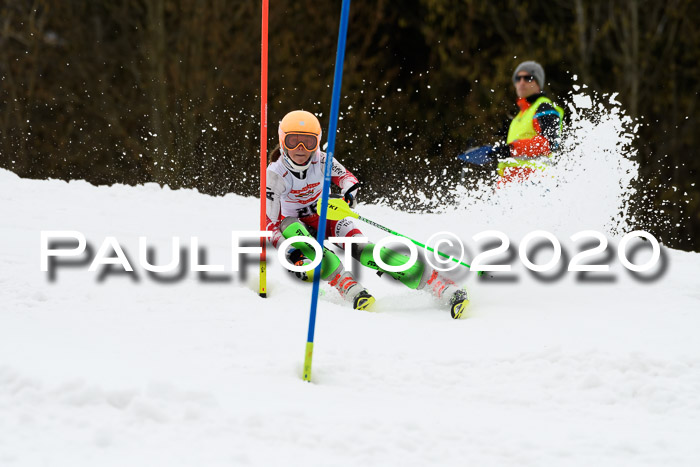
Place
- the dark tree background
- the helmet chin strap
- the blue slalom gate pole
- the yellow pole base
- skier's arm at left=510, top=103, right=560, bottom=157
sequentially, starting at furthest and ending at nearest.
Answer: the dark tree background → skier's arm at left=510, top=103, right=560, bottom=157 → the helmet chin strap → the yellow pole base → the blue slalom gate pole

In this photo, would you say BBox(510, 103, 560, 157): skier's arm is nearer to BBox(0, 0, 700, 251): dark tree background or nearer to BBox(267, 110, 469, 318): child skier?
BBox(267, 110, 469, 318): child skier

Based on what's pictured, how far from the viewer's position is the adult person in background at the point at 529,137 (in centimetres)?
738

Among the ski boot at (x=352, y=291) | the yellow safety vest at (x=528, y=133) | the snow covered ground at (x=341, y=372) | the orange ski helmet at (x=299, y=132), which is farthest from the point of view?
the yellow safety vest at (x=528, y=133)

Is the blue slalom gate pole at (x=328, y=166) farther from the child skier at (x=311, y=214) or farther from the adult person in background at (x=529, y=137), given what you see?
the adult person in background at (x=529, y=137)

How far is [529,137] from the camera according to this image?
7.57 meters

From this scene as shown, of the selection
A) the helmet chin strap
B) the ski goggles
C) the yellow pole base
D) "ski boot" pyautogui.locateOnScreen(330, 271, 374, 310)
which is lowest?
"ski boot" pyautogui.locateOnScreen(330, 271, 374, 310)

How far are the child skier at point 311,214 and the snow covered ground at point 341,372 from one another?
219 mm

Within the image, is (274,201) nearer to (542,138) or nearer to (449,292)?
(449,292)

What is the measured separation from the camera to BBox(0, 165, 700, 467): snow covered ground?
2660 millimetres

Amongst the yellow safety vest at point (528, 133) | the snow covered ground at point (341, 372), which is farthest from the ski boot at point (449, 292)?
the yellow safety vest at point (528, 133)

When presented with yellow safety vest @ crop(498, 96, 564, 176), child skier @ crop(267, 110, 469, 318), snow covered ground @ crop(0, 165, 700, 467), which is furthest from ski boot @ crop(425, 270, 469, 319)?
yellow safety vest @ crop(498, 96, 564, 176)

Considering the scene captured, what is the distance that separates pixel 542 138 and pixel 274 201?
3260 mm

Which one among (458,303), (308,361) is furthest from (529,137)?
(308,361)

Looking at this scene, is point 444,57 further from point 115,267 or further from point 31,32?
point 115,267
